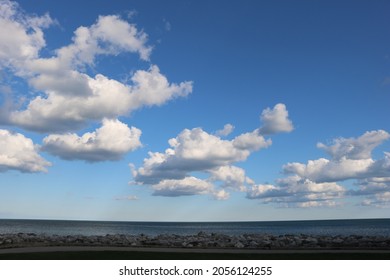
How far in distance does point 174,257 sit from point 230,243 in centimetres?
580

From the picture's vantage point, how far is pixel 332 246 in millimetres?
25359

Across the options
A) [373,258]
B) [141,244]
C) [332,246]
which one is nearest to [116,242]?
[141,244]

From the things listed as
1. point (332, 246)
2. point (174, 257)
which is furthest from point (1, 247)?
point (332, 246)

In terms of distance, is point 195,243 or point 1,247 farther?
point 195,243

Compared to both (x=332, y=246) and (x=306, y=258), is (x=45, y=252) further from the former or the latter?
(x=332, y=246)

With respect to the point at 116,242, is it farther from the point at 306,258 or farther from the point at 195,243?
the point at 306,258
